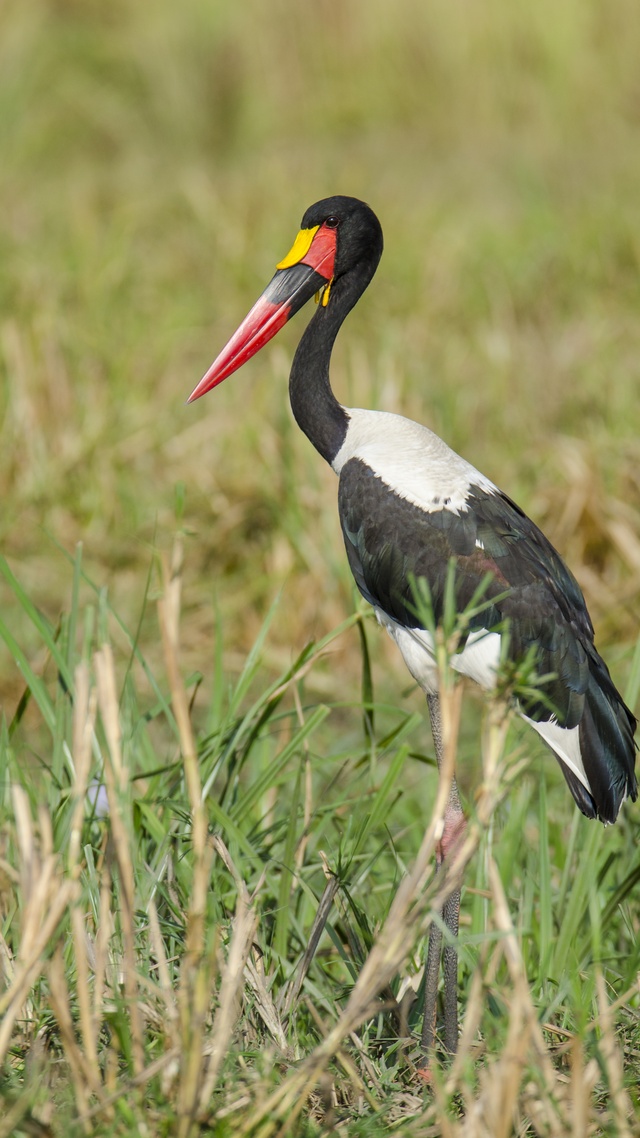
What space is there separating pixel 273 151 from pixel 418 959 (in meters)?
8.47

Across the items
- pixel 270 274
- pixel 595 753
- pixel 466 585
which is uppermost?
pixel 270 274

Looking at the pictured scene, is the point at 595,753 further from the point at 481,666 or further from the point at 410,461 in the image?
the point at 410,461

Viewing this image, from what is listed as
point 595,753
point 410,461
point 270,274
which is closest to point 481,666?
point 595,753

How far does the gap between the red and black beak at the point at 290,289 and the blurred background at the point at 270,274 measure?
43 cm

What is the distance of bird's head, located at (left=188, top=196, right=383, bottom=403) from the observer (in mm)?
2859

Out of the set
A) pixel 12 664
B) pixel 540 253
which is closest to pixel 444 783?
pixel 12 664

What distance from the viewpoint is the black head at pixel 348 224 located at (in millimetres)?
2857

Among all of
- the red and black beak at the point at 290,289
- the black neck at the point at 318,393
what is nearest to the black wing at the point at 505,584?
the black neck at the point at 318,393

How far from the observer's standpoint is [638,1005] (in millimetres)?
2658

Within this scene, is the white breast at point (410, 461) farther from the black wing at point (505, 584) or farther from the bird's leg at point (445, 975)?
the bird's leg at point (445, 975)

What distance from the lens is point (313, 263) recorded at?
2.89 metres

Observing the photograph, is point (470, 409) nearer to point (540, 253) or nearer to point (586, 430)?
point (586, 430)

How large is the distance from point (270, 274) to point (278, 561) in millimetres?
2833

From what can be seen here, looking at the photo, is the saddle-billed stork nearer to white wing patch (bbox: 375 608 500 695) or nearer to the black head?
white wing patch (bbox: 375 608 500 695)
